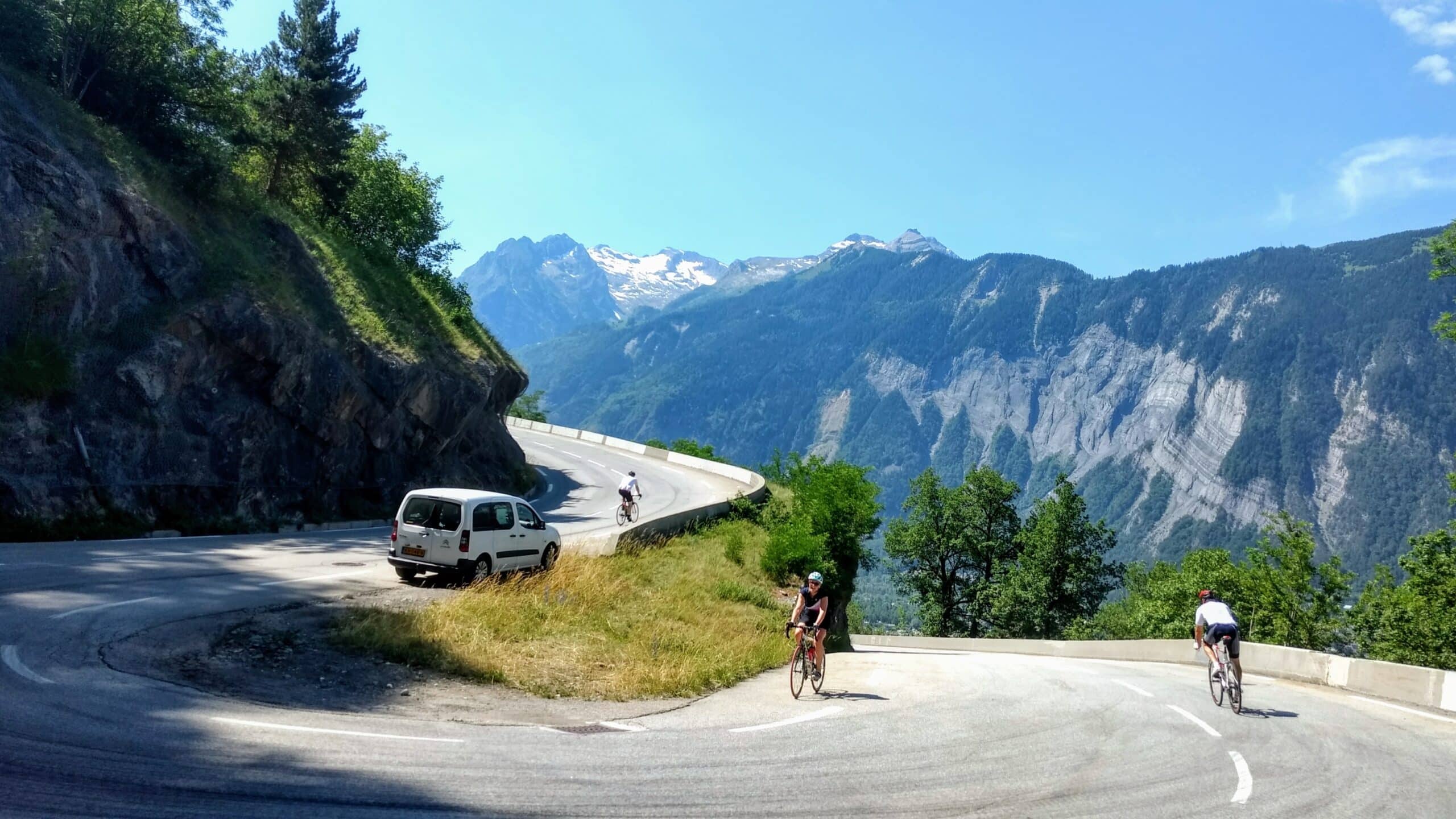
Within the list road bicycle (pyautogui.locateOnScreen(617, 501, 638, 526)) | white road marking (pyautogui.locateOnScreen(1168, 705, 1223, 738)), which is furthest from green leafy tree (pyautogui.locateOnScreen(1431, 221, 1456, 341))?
road bicycle (pyautogui.locateOnScreen(617, 501, 638, 526))

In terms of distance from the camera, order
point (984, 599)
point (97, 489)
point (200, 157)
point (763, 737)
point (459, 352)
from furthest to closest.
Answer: point (984, 599), point (459, 352), point (200, 157), point (97, 489), point (763, 737)

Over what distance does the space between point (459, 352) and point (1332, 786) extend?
37601 mm

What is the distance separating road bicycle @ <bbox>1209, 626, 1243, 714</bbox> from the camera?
1394 centimetres

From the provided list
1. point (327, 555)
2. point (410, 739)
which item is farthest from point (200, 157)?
point (410, 739)

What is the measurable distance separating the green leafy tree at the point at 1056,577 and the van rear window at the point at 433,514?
180 ft

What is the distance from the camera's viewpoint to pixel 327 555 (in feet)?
71.3

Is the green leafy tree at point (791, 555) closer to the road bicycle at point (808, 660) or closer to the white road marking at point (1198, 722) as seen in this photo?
the road bicycle at point (808, 660)

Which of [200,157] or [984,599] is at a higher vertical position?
[200,157]

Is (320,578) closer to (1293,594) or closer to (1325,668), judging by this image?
(1325,668)

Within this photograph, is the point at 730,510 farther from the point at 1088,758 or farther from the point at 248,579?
the point at 1088,758

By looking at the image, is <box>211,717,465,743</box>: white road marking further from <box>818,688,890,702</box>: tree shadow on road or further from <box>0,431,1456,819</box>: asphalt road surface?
<box>818,688,890,702</box>: tree shadow on road

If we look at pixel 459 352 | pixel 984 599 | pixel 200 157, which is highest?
pixel 200 157

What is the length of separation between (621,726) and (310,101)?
4053cm

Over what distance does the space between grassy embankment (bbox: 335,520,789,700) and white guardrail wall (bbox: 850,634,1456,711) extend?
11.4 metres
